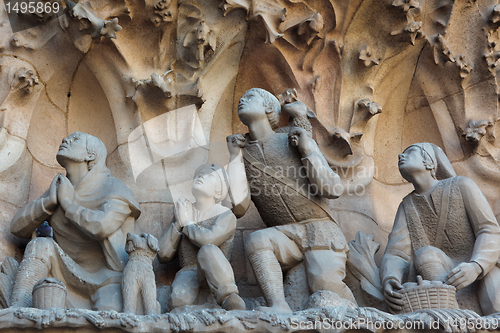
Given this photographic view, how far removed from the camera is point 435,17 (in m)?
6.59

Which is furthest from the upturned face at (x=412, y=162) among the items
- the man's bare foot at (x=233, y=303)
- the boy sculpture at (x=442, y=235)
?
the man's bare foot at (x=233, y=303)

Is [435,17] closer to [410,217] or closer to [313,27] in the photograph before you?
[313,27]

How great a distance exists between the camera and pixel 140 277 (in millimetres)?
5055

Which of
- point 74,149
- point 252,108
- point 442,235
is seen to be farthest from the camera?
point 252,108

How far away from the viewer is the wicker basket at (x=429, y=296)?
5039mm

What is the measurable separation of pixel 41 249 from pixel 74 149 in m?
0.78

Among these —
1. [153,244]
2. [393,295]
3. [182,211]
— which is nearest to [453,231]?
[393,295]

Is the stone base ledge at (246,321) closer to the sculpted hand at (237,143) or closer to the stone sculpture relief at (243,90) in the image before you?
the stone sculpture relief at (243,90)

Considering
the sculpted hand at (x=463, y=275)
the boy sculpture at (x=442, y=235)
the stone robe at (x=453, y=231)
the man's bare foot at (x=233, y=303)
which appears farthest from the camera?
the stone robe at (x=453, y=231)

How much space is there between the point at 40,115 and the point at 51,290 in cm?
187

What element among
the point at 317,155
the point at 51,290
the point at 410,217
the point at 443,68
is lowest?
the point at 51,290

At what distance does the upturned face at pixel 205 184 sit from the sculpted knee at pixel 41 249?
95 centimetres

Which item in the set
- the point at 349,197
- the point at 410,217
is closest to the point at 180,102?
the point at 349,197

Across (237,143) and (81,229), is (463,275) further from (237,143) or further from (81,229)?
(81,229)
